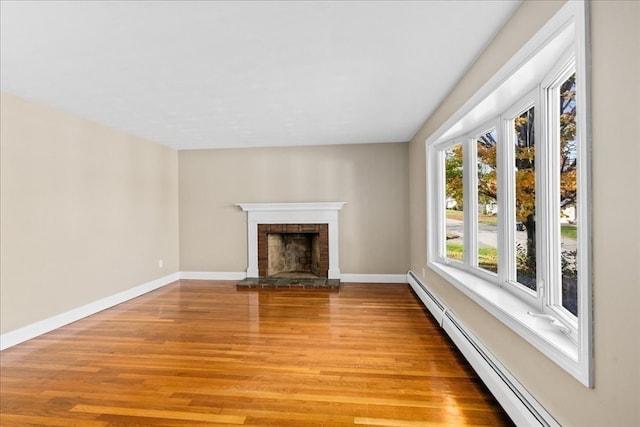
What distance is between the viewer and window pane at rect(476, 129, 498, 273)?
8.52 ft

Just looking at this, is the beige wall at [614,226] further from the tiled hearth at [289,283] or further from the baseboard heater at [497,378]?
the tiled hearth at [289,283]

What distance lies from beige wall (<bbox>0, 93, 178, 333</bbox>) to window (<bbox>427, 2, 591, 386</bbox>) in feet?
13.0

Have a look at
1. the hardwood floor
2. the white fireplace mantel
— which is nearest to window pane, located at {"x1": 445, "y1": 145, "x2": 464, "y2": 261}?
the hardwood floor

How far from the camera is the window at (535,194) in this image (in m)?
1.20

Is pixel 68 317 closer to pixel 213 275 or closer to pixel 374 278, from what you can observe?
pixel 213 275

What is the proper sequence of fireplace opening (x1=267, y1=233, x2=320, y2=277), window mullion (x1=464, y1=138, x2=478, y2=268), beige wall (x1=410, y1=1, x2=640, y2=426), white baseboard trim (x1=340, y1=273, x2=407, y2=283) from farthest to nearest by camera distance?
fireplace opening (x1=267, y1=233, x2=320, y2=277) < white baseboard trim (x1=340, y1=273, x2=407, y2=283) < window mullion (x1=464, y1=138, x2=478, y2=268) < beige wall (x1=410, y1=1, x2=640, y2=426)

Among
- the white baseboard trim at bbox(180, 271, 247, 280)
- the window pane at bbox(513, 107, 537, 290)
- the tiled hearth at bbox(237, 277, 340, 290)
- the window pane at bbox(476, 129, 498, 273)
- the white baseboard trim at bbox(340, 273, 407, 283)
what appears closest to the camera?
the window pane at bbox(513, 107, 537, 290)

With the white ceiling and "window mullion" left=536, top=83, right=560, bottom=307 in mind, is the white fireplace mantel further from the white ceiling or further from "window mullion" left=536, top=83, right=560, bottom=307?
"window mullion" left=536, top=83, right=560, bottom=307

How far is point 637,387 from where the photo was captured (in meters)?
0.97

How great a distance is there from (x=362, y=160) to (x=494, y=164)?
8.63ft

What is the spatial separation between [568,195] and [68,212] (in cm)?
441

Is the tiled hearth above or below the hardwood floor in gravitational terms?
above

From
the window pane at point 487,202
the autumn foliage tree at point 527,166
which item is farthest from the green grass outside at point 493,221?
the autumn foliage tree at point 527,166

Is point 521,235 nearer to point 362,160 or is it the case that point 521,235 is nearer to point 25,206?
point 362,160
